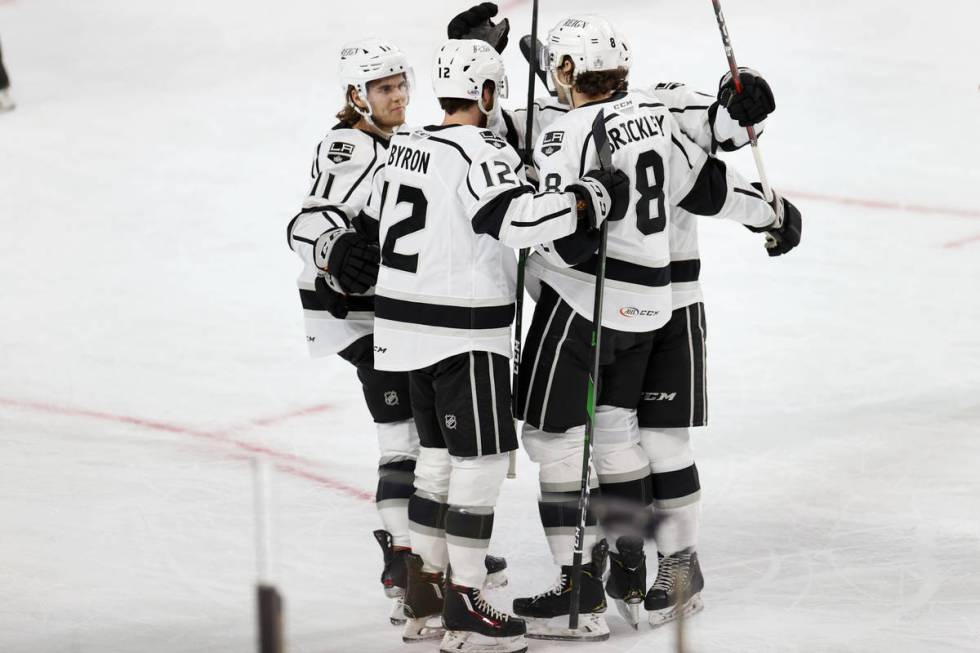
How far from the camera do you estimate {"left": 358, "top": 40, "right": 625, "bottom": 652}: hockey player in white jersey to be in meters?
3.07

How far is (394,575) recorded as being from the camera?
348 cm

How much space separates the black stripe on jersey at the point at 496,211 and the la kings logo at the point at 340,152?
1.90 ft

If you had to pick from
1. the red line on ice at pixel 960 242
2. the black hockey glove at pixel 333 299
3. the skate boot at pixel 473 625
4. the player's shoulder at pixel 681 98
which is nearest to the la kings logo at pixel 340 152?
the black hockey glove at pixel 333 299

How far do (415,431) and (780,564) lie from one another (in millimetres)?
1096

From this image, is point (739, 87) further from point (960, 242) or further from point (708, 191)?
point (960, 242)

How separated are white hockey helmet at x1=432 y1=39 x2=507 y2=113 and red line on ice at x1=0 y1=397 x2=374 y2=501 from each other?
1.62m

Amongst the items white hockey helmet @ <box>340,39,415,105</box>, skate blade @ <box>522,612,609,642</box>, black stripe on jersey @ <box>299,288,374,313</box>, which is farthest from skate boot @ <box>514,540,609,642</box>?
white hockey helmet @ <box>340,39,415,105</box>

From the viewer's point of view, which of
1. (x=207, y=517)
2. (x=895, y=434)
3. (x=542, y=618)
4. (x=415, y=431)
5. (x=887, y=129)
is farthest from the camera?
(x=887, y=129)

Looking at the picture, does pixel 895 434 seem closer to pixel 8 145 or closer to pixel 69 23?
pixel 8 145

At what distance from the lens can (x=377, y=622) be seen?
3.45 m

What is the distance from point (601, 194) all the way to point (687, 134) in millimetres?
512

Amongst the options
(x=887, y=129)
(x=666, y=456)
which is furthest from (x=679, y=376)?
(x=887, y=129)

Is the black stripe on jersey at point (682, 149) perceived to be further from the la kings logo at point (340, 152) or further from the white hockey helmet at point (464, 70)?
the la kings logo at point (340, 152)

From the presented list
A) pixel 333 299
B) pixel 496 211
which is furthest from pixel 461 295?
pixel 333 299
